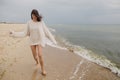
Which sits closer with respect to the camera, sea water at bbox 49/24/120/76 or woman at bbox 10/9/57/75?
woman at bbox 10/9/57/75

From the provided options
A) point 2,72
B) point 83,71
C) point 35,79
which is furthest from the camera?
point 83,71

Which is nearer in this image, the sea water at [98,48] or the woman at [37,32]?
the woman at [37,32]

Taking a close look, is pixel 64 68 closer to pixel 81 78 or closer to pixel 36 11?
pixel 81 78

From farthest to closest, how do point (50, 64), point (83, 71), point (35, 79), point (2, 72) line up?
point (50, 64), point (83, 71), point (2, 72), point (35, 79)

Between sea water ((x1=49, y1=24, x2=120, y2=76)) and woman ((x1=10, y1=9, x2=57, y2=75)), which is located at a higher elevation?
woman ((x1=10, y1=9, x2=57, y2=75))

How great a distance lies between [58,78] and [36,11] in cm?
248

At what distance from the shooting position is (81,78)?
812 centimetres

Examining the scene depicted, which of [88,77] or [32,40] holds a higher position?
[32,40]

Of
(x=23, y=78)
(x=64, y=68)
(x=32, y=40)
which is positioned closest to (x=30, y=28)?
(x=32, y=40)

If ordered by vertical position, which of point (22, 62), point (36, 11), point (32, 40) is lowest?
point (22, 62)

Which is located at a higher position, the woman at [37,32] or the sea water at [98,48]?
the woman at [37,32]

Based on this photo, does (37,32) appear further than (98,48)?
No

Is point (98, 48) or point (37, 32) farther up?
point (37, 32)

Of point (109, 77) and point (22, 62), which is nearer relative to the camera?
point (109, 77)
